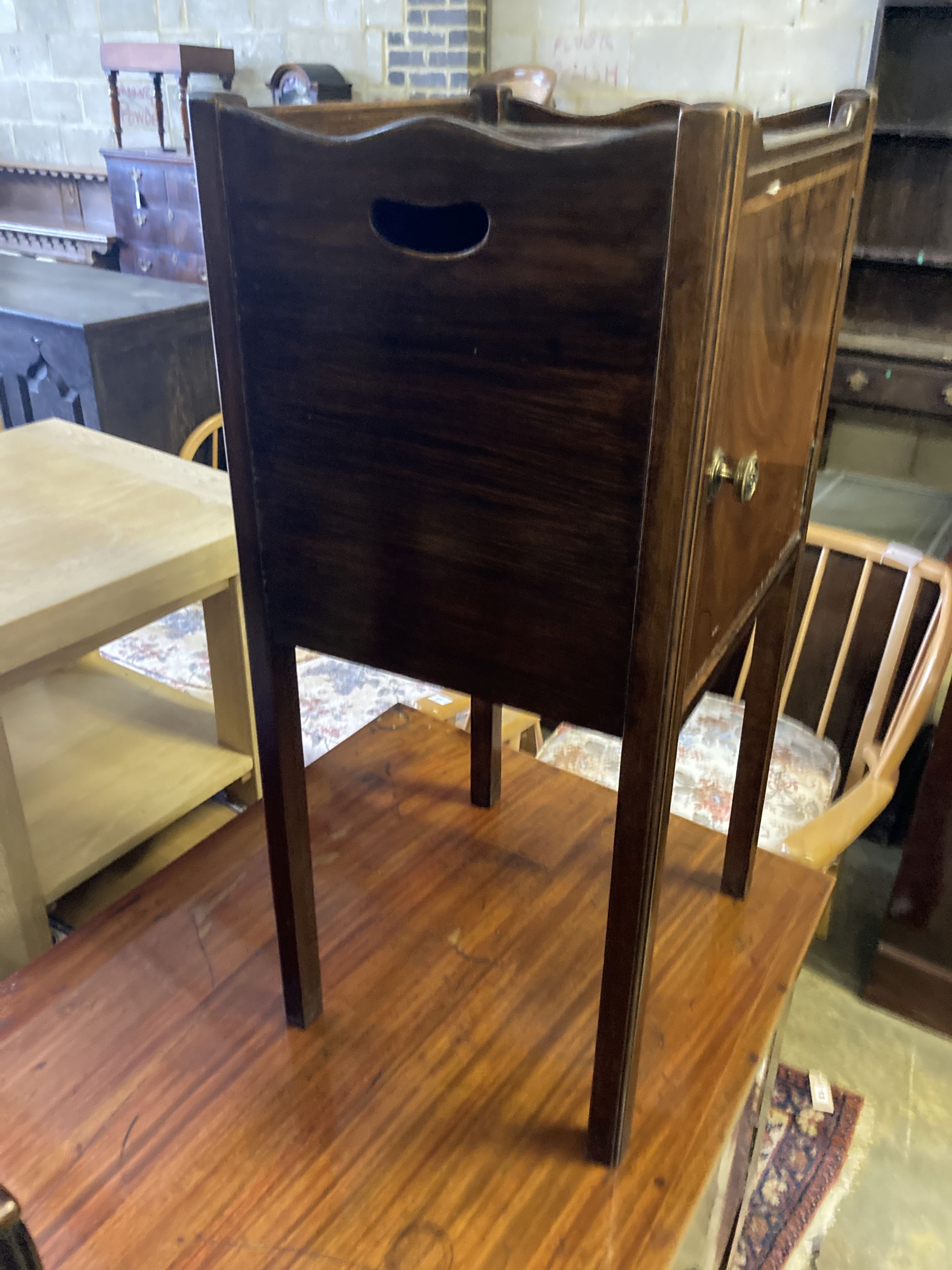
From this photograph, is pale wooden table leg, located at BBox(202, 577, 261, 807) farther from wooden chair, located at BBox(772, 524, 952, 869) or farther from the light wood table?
wooden chair, located at BBox(772, 524, 952, 869)

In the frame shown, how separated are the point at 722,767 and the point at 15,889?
922 millimetres

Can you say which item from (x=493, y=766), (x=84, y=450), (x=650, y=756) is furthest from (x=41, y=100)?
(x=650, y=756)

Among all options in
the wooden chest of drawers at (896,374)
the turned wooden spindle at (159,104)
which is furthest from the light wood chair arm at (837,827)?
the turned wooden spindle at (159,104)

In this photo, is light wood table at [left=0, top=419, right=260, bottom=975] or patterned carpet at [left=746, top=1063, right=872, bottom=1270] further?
patterned carpet at [left=746, top=1063, right=872, bottom=1270]

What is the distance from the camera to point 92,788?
114 centimetres

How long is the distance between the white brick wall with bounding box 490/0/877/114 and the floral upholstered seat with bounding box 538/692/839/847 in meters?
1.66

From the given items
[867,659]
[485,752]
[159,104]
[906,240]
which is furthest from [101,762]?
[159,104]

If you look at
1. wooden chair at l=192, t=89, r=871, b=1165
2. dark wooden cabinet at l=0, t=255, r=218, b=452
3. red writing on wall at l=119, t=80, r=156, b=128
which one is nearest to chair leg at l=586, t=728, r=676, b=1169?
wooden chair at l=192, t=89, r=871, b=1165

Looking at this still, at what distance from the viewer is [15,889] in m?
0.93

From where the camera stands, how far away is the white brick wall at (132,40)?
2996mm

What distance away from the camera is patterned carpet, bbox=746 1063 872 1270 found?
1154 millimetres

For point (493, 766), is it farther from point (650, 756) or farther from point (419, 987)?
point (650, 756)

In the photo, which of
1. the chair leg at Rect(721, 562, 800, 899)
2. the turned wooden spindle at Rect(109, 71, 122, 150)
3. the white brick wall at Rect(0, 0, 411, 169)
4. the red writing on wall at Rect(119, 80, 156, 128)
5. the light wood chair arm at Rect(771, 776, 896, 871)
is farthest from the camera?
the red writing on wall at Rect(119, 80, 156, 128)

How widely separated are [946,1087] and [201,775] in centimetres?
116
